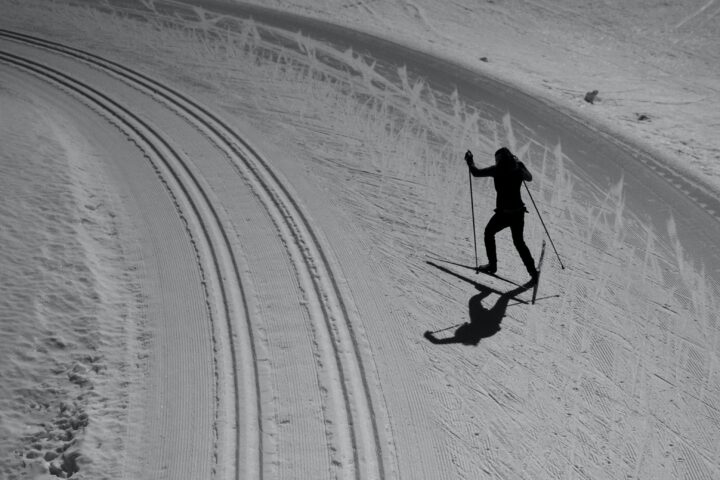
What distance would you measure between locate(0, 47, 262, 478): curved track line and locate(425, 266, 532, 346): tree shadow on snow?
2167 mm

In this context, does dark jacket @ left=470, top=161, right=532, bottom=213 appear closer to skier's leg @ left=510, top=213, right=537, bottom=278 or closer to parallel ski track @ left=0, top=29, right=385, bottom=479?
skier's leg @ left=510, top=213, right=537, bottom=278

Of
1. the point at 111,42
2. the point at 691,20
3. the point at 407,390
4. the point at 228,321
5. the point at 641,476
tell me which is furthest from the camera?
the point at 691,20

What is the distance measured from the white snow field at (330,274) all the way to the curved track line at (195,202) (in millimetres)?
37

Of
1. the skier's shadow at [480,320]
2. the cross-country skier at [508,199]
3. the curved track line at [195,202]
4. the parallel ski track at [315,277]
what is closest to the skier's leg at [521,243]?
the cross-country skier at [508,199]

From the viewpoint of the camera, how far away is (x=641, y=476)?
19.7 feet

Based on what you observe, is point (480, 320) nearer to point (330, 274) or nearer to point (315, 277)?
point (330, 274)

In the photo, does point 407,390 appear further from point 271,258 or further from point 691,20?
point 691,20

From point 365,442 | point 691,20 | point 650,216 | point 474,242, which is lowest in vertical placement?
point 365,442

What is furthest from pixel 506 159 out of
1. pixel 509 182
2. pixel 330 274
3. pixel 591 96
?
pixel 591 96

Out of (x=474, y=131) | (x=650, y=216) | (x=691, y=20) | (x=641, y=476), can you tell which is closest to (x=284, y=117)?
(x=474, y=131)

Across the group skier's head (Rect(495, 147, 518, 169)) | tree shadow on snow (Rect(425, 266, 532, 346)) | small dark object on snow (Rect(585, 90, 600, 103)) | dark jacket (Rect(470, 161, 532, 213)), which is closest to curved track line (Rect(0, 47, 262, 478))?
tree shadow on snow (Rect(425, 266, 532, 346))

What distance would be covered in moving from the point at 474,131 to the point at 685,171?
12.4ft

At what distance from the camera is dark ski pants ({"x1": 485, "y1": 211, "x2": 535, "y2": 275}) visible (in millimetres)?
8070

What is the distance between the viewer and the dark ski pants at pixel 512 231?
8.07 meters
